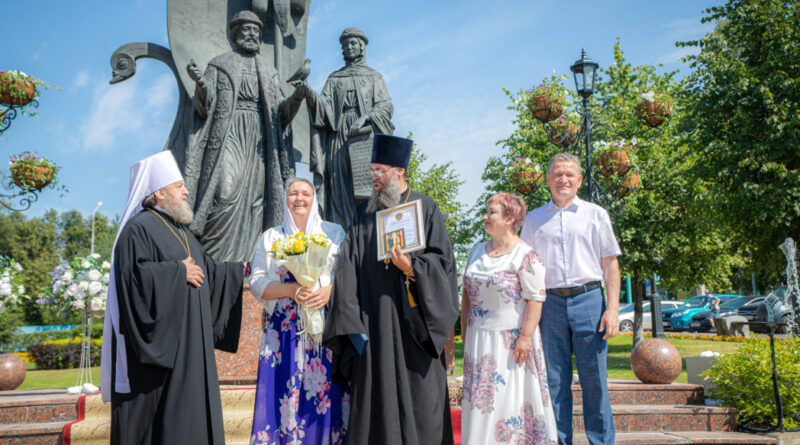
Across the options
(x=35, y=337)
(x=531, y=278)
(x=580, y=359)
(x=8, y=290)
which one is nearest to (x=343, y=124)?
(x=531, y=278)

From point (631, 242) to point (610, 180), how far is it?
10.8 m

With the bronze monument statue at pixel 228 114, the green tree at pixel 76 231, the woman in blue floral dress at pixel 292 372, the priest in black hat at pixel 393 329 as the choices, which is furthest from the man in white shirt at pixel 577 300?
the green tree at pixel 76 231

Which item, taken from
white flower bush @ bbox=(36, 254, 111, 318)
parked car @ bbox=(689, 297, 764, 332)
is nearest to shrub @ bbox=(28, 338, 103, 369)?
white flower bush @ bbox=(36, 254, 111, 318)

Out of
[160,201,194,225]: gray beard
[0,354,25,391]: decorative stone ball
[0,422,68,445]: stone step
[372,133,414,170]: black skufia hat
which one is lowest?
[0,422,68,445]: stone step

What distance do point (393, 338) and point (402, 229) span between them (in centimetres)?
66

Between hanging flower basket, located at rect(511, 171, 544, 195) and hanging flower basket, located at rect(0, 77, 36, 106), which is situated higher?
hanging flower basket, located at rect(0, 77, 36, 106)

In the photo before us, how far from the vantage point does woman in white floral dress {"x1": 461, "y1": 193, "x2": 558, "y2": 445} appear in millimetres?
3619

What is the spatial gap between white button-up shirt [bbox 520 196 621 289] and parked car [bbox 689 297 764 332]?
84.8ft

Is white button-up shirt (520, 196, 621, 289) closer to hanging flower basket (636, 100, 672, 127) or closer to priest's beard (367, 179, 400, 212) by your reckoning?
priest's beard (367, 179, 400, 212)

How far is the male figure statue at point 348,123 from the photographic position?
22.2 feet

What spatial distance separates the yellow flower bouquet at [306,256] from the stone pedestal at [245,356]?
226 centimetres

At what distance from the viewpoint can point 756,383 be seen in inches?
232

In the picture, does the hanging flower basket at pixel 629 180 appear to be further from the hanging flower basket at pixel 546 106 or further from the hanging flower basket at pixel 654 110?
the hanging flower basket at pixel 546 106

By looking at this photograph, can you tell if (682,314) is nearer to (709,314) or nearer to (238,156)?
(709,314)
